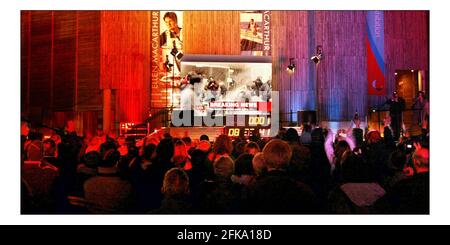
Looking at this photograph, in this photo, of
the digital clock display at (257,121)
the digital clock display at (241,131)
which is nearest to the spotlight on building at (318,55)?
the digital clock display at (257,121)

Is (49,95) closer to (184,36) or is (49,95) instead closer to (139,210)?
(184,36)

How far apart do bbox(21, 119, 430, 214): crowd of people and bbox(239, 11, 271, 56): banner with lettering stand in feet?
19.9

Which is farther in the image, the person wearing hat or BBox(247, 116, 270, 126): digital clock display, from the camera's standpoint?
BBox(247, 116, 270, 126): digital clock display

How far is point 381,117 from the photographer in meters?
10.7

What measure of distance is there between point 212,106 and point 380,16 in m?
4.29

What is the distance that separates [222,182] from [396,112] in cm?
695

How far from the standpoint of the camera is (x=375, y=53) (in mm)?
10453

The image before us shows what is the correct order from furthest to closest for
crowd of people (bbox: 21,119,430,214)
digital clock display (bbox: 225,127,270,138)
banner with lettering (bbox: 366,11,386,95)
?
1. banner with lettering (bbox: 366,11,386,95)
2. digital clock display (bbox: 225,127,270,138)
3. crowd of people (bbox: 21,119,430,214)

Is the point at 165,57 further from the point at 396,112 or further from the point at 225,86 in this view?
the point at 396,112

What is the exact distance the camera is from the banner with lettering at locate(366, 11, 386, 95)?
10359mm

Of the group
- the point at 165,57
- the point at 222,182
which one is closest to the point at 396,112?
the point at 165,57

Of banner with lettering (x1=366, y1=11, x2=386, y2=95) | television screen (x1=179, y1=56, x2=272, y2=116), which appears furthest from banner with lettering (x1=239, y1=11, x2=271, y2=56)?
banner with lettering (x1=366, y1=11, x2=386, y2=95)

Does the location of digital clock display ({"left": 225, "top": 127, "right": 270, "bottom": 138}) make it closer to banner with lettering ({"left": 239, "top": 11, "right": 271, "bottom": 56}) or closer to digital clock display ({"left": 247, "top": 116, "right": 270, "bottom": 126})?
digital clock display ({"left": 247, "top": 116, "right": 270, "bottom": 126})

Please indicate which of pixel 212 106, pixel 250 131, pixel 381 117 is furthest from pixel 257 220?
pixel 381 117
